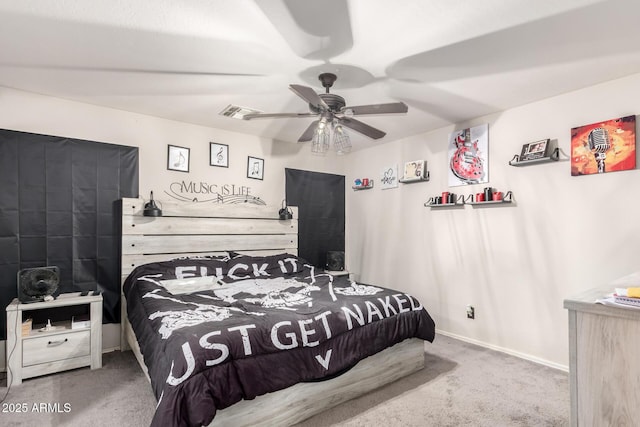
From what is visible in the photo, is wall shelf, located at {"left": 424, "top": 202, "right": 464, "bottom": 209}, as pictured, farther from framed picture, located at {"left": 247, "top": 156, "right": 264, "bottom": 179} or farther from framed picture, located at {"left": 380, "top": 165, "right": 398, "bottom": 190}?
framed picture, located at {"left": 247, "top": 156, "right": 264, "bottom": 179}

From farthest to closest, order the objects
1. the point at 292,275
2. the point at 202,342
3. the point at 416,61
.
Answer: the point at 292,275 < the point at 416,61 < the point at 202,342

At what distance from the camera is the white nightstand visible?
2709mm

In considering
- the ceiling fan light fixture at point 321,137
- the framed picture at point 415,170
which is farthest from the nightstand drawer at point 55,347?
the framed picture at point 415,170

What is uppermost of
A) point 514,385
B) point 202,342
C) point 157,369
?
point 202,342

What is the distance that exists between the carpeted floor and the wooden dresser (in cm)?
100

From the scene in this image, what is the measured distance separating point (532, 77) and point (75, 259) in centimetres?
438

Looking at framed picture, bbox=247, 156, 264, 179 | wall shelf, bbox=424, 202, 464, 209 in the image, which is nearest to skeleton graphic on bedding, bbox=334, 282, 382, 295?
wall shelf, bbox=424, 202, 464, 209

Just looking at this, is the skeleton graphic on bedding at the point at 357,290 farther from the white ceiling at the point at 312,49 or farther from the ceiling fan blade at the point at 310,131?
the white ceiling at the point at 312,49

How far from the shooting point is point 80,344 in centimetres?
295

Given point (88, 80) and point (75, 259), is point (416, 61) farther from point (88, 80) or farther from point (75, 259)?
point (75, 259)

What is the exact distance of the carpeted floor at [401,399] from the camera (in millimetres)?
2244

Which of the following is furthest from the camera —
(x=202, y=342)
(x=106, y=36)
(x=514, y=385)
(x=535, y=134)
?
(x=535, y=134)

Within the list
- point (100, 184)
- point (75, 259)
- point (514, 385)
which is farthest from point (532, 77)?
point (75, 259)

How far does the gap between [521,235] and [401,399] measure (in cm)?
199
